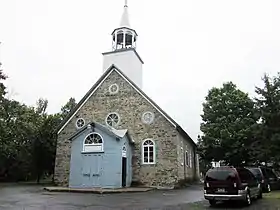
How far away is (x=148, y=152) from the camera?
87.9 feet

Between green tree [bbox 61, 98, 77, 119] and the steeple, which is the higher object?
the steeple

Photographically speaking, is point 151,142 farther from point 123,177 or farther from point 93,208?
point 93,208

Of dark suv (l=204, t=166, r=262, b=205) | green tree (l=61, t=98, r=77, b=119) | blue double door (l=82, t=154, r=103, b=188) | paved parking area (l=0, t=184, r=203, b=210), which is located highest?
green tree (l=61, t=98, r=77, b=119)

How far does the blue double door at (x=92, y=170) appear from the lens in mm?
24531

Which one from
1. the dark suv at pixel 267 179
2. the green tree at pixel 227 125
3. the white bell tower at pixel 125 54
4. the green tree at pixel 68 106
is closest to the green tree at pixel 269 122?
the dark suv at pixel 267 179

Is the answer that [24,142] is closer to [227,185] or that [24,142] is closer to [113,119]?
[113,119]

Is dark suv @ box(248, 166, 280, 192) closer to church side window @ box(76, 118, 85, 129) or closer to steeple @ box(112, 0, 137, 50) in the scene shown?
church side window @ box(76, 118, 85, 129)

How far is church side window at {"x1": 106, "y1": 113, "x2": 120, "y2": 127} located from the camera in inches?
1120

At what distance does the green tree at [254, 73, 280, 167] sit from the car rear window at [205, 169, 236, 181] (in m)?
8.75

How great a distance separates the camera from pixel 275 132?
71.0 feet

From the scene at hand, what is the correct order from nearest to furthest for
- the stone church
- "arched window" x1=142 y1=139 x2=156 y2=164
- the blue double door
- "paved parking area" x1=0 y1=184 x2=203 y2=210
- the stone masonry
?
1. "paved parking area" x1=0 y1=184 x2=203 y2=210
2. the blue double door
3. the stone church
4. the stone masonry
5. "arched window" x1=142 y1=139 x2=156 y2=164

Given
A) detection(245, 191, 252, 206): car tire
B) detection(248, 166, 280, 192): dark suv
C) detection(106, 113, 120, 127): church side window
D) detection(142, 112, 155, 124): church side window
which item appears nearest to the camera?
detection(245, 191, 252, 206): car tire

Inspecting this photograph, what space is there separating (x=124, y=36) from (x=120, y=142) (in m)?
13.2

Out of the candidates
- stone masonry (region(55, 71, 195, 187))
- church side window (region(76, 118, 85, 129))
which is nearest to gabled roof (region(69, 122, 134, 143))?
stone masonry (region(55, 71, 195, 187))
